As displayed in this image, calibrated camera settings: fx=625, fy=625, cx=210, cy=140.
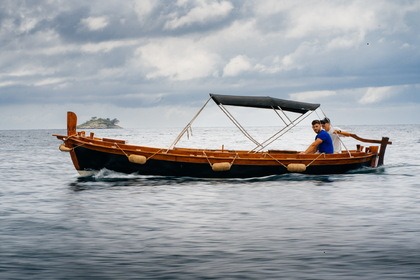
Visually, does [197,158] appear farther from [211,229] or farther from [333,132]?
[211,229]

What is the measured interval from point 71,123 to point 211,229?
443 inches

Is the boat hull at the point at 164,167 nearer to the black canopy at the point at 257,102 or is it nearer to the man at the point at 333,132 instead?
the man at the point at 333,132

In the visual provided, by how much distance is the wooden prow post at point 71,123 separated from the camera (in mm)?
23000

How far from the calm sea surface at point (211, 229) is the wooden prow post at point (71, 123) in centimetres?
193

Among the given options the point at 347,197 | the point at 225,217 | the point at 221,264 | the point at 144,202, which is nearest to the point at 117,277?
the point at 221,264

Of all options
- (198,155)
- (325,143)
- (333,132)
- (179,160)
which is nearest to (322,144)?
(325,143)

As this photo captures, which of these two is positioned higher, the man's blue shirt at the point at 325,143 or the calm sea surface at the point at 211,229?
the man's blue shirt at the point at 325,143

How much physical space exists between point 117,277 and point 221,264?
1.72m

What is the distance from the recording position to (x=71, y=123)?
909 inches

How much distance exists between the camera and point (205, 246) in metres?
11.4

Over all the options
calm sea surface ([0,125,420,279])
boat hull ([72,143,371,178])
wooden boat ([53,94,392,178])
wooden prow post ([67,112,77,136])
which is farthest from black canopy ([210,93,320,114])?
wooden prow post ([67,112,77,136])

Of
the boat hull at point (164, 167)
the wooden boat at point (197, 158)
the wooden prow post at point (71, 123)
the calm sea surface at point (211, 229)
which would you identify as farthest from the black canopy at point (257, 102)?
the wooden prow post at point (71, 123)

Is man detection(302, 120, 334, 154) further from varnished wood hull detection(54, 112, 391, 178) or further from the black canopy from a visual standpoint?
the black canopy

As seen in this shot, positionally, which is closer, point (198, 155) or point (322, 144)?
point (198, 155)
